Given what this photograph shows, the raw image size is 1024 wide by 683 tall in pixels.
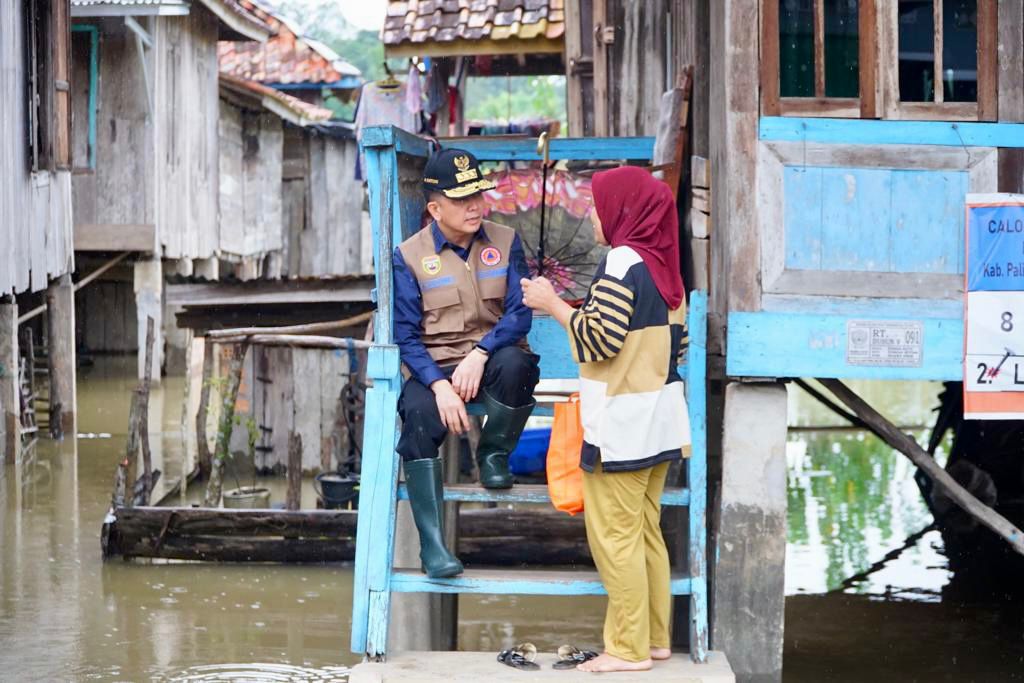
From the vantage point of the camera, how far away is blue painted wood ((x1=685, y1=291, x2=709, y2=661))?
5.08 meters

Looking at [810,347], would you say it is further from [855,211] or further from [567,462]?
[567,462]

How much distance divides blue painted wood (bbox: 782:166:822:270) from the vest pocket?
1373 mm

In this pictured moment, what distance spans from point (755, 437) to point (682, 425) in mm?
1001

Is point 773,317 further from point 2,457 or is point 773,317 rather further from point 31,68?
point 31,68

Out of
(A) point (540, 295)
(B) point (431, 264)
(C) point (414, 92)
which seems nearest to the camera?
(A) point (540, 295)

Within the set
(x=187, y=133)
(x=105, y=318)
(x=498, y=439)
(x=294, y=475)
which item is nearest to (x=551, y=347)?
(x=498, y=439)

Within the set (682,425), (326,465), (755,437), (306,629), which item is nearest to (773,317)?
(755,437)

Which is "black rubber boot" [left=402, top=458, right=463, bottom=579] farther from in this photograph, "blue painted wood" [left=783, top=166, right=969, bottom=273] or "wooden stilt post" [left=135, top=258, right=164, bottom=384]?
"wooden stilt post" [left=135, top=258, right=164, bottom=384]

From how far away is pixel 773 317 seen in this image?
577 centimetres

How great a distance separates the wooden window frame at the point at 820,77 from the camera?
577 cm

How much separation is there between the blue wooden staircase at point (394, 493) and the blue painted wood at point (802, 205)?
0.61m

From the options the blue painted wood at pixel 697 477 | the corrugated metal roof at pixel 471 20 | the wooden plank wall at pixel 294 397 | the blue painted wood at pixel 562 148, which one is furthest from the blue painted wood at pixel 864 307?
the corrugated metal roof at pixel 471 20

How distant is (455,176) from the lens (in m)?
5.36

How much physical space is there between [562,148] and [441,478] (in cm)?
219
